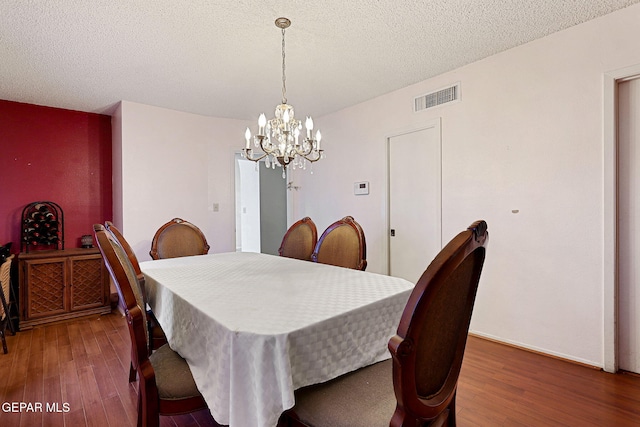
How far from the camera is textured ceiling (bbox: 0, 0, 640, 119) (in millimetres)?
1983

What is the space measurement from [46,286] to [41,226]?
0.75 m

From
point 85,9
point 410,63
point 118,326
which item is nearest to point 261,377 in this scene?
point 85,9

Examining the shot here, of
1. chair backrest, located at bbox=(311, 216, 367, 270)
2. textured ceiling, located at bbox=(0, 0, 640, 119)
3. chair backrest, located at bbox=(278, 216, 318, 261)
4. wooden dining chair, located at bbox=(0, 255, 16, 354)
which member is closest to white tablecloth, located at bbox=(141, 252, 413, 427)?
chair backrest, located at bbox=(311, 216, 367, 270)

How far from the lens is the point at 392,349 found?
0.81 m

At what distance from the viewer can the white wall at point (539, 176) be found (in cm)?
218

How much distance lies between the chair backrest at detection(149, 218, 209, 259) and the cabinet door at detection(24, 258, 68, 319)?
1.23m

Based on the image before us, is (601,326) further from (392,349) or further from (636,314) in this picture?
(392,349)

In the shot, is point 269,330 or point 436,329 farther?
point 269,330

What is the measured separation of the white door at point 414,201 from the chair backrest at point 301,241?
1.09 meters

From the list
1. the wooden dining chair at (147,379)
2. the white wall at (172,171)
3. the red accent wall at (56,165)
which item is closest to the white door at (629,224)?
the wooden dining chair at (147,379)

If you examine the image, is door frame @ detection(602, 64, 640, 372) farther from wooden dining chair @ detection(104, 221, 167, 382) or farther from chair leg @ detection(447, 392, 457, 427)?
wooden dining chair @ detection(104, 221, 167, 382)

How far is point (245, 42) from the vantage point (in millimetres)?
2373

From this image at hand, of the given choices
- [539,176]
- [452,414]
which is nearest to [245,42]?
[539,176]

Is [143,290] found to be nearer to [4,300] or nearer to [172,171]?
[4,300]
